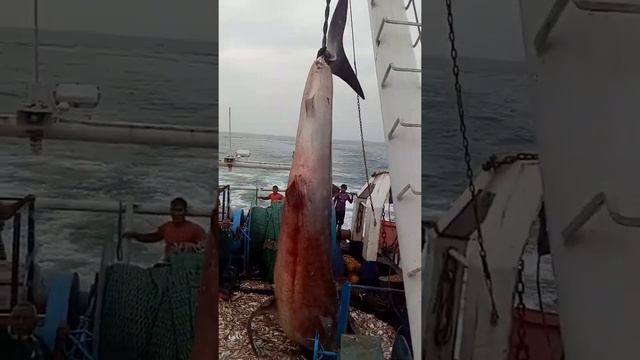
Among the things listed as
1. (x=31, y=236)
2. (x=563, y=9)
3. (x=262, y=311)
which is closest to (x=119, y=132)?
(x=31, y=236)

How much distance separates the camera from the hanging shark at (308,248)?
2.03 meters

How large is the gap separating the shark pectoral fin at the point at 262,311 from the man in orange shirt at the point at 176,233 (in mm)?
660

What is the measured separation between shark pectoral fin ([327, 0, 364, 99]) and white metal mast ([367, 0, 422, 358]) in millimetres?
105

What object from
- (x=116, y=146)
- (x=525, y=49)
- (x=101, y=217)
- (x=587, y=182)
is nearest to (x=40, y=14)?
(x=116, y=146)

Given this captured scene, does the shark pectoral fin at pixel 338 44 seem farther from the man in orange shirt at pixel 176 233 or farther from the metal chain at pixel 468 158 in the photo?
the man in orange shirt at pixel 176 233

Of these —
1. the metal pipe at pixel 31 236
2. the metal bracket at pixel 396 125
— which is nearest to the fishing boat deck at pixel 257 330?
the metal pipe at pixel 31 236

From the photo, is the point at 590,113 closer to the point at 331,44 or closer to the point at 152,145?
the point at 152,145

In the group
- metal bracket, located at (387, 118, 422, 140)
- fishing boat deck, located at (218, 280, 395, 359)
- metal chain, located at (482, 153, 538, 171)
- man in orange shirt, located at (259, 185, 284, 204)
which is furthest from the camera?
man in orange shirt, located at (259, 185, 284, 204)

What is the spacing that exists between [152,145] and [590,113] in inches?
29.9

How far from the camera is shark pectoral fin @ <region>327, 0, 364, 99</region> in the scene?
172cm

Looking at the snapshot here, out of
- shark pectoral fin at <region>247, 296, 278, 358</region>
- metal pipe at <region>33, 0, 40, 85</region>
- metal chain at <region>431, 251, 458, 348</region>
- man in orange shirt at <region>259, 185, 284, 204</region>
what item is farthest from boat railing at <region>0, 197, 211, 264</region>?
man in orange shirt at <region>259, 185, 284, 204</region>

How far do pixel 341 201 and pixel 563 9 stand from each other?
2045mm

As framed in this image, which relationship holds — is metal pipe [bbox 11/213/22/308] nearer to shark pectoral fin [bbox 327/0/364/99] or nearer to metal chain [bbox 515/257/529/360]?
metal chain [bbox 515/257/529/360]

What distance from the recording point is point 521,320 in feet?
3.14
